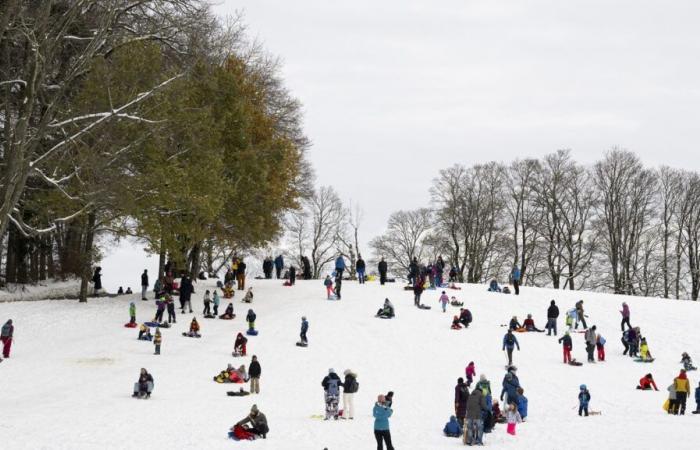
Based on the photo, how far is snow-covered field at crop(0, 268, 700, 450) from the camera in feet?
60.0

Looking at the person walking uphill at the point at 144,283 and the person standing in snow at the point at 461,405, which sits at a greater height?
the person walking uphill at the point at 144,283

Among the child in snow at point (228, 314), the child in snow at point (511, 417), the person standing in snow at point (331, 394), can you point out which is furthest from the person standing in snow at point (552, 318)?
the person standing in snow at point (331, 394)

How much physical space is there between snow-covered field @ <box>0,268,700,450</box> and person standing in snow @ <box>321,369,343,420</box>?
481 millimetres

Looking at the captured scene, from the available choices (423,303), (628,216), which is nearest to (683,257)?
(628,216)

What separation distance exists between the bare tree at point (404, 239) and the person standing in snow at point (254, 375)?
171ft

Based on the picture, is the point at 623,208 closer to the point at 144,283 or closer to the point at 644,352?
the point at 644,352

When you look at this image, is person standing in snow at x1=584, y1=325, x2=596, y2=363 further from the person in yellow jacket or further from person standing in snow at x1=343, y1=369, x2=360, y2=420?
person standing in snow at x1=343, y1=369, x2=360, y2=420

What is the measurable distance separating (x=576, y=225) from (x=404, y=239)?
845 inches

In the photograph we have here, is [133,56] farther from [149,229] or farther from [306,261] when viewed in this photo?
[306,261]

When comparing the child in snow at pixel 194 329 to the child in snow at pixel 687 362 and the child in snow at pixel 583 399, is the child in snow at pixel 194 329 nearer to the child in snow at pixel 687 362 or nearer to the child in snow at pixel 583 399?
the child in snow at pixel 583 399

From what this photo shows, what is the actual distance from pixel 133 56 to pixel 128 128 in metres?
3.51

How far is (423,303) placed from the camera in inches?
1578

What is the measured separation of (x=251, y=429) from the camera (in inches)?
722

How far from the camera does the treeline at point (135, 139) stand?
25.6 meters
